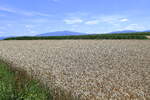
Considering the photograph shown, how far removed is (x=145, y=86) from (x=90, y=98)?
2088mm

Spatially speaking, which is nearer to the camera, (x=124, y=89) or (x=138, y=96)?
(x=138, y=96)

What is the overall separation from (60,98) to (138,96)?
2.18m

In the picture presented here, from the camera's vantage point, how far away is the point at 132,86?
5676 millimetres

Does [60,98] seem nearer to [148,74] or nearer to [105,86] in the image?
[105,86]

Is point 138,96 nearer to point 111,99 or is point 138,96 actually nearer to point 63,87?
point 111,99

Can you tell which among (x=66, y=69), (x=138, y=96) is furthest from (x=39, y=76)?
(x=138, y=96)

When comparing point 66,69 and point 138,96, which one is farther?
point 66,69

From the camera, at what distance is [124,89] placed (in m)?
5.41

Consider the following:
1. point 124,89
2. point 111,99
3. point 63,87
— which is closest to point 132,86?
point 124,89

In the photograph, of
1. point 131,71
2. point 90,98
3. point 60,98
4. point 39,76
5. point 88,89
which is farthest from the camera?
point 131,71

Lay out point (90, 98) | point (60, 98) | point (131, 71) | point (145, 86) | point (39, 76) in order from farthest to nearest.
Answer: point (131, 71) < point (39, 76) < point (145, 86) < point (90, 98) < point (60, 98)

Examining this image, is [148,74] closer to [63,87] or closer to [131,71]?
[131,71]

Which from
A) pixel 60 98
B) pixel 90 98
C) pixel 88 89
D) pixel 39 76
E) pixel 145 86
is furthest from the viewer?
pixel 39 76

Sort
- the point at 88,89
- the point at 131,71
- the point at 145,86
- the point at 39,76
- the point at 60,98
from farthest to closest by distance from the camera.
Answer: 1. the point at 131,71
2. the point at 39,76
3. the point at 145,86
4. the point at 88,89
5. the point at 60,98
